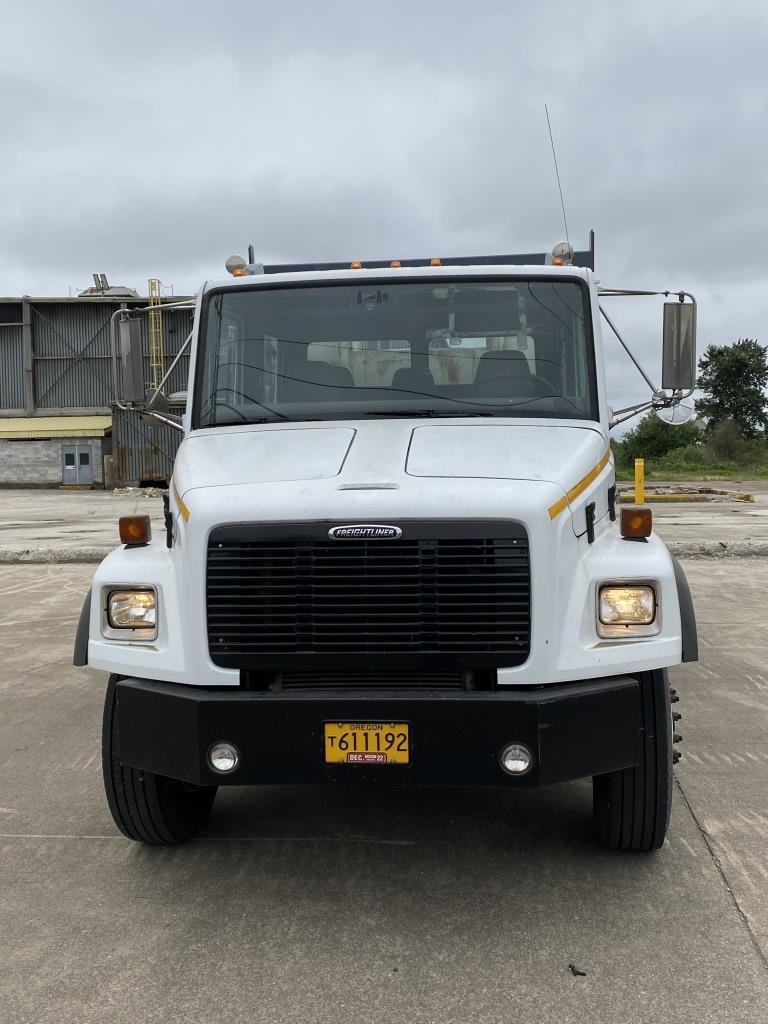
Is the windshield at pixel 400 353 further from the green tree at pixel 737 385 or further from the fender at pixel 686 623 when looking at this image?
the green tree at pixel 737 385

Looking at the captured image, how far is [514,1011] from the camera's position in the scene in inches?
112

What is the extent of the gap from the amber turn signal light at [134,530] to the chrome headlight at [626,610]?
183cm

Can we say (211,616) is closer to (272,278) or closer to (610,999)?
(610,999)

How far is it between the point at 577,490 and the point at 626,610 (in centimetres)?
49

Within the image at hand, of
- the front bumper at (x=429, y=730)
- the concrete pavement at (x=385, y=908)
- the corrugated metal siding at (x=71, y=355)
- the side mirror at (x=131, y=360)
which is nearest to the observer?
the concrete pavement at (x=385, y=908)

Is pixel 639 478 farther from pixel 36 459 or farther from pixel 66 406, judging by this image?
pixel 66 406

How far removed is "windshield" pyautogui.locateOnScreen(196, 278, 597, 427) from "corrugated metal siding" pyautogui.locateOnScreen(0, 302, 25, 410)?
40.9 metres

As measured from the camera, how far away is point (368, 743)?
3.37 metres

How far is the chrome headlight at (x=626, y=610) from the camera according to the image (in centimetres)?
353

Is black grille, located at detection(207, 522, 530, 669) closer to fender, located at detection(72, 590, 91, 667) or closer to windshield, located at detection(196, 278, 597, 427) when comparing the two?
fender, located at detection(72, 590, 91, 667)

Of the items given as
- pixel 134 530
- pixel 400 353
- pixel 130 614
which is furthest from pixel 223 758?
pixel 400 353

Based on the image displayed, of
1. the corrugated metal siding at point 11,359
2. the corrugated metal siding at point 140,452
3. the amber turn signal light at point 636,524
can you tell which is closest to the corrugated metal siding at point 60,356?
the corrugated metal siding at point 11,359

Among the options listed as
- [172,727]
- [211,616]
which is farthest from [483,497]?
[172,727]

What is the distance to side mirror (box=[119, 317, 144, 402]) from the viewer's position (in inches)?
206
